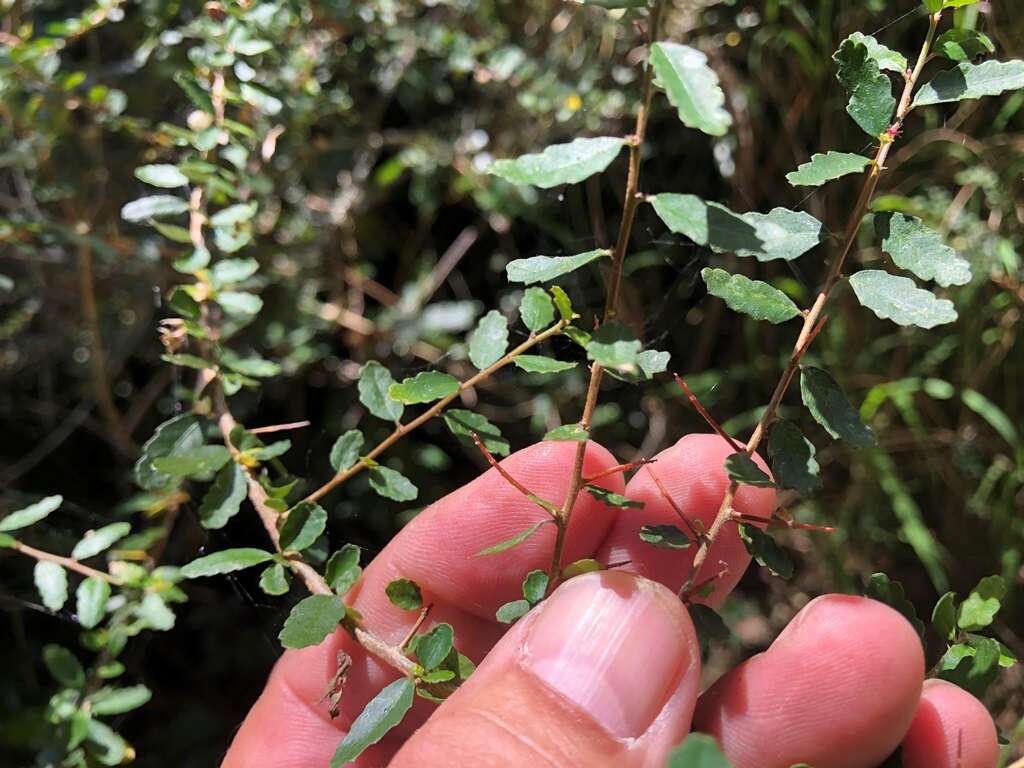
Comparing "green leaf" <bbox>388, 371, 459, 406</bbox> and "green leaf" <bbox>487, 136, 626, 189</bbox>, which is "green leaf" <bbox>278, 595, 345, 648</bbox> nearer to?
"green leaf" <bbox>388, 371, 459, 406</bbox>

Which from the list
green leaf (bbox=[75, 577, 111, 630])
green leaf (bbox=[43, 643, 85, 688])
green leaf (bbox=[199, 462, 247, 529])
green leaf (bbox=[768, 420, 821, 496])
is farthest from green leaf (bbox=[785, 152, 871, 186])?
green leaf (bbox=[43, 643, 85, 688])

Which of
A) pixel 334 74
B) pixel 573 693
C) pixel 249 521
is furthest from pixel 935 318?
pixel 334 74

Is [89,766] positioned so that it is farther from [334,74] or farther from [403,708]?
[334,74]

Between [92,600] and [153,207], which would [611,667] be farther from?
[153,207]

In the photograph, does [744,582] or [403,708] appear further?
[744,582]

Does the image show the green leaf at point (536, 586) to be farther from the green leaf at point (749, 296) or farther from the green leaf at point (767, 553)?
the green leaf at point (749, 296)
